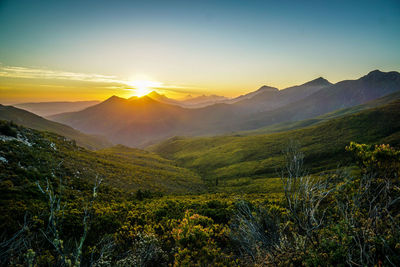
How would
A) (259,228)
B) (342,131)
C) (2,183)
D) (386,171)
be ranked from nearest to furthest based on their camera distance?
(259,228) < (386,171) < (2,183) < (342,131)

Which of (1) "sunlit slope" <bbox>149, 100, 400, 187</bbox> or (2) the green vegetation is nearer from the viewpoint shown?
(2) the green vegetation

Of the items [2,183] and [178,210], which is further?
[178,210]

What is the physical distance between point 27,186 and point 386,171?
85.7 feet

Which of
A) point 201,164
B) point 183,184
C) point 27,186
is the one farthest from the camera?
point 201,164

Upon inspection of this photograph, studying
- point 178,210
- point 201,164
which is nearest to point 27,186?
point 178,210

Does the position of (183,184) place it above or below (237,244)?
below

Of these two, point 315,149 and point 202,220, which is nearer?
point 202,220

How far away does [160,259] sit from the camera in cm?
939

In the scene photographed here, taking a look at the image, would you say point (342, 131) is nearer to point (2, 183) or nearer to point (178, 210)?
point (178, 210)

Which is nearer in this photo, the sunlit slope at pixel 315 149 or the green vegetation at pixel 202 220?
the green vegetation at pixel 202 220

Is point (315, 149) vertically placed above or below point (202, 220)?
below

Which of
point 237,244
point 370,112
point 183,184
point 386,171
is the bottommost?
point 183,184

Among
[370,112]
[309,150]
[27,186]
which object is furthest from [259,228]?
[370,112]

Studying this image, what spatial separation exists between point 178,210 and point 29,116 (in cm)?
22187
